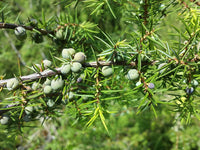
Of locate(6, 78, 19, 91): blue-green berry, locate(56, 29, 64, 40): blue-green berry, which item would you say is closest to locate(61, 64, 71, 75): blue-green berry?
locate(6, 78, 19, 91): blue-green berry

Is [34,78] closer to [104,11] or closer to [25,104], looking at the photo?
[25,104]

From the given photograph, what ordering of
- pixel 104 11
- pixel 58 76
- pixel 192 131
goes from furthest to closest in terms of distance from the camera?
pixel 192 131 < pixel 104 11 < pixel 58 76

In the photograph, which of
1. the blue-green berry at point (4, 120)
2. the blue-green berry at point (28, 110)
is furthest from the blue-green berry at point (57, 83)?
the blue-green berry at point (4, 120)

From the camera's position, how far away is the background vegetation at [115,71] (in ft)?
1.97

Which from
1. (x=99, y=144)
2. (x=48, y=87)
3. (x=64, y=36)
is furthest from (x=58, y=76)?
(x=99, y=144)

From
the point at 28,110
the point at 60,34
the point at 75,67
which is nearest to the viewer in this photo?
the point at 75,67

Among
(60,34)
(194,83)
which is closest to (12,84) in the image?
(60,34)

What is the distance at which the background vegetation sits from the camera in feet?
1.97

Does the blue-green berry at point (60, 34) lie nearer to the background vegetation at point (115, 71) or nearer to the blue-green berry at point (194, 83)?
the background vegetation at point (115, 71)

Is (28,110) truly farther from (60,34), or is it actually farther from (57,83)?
(60,34)

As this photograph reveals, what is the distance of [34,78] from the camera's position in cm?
62

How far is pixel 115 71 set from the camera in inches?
29.9

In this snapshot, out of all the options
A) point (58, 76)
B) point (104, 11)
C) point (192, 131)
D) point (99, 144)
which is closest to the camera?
point (58, 76)

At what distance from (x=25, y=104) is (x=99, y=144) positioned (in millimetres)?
2031
